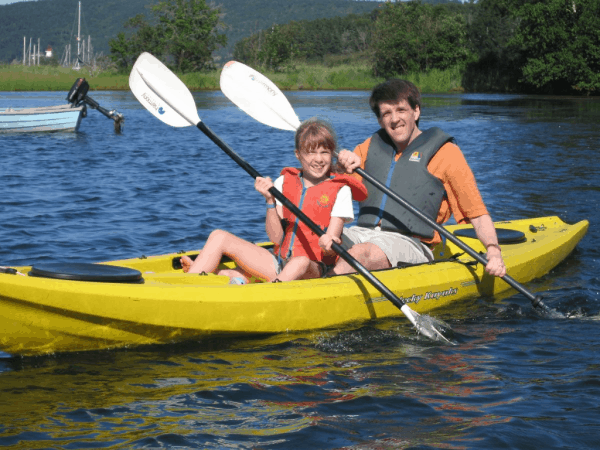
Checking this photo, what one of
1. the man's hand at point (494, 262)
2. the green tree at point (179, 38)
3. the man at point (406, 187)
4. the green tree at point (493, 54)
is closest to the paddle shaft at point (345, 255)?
the man at point (406, 187)

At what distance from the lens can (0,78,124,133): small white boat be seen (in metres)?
15.0

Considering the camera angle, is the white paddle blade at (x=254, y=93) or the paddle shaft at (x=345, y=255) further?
the white paddle blade at (x=254, y=93)

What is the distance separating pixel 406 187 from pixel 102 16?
171936 millimetres

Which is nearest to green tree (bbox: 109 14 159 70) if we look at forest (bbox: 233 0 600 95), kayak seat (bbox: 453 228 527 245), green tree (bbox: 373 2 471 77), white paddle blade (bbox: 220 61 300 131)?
forest (bbox: 233 0 600 95)

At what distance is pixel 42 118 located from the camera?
615 inches

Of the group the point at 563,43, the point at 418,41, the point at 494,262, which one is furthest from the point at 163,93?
the point at 418,41

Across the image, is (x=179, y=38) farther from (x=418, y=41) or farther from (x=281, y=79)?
(x=418, y=41)

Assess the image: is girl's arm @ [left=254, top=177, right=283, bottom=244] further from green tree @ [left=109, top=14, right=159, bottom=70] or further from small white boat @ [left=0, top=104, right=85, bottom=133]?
green tree @ [left=109, top=14, right=159, bottom=70]

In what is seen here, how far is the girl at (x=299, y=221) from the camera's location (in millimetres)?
3842

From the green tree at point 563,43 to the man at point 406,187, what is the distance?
26659 mm

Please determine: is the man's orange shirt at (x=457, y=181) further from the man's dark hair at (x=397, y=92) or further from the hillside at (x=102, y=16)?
the hillside at (x=102, y=16)

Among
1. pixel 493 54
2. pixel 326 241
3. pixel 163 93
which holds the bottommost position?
pixel 326 241

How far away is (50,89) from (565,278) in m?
29.4

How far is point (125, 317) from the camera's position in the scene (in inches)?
137
